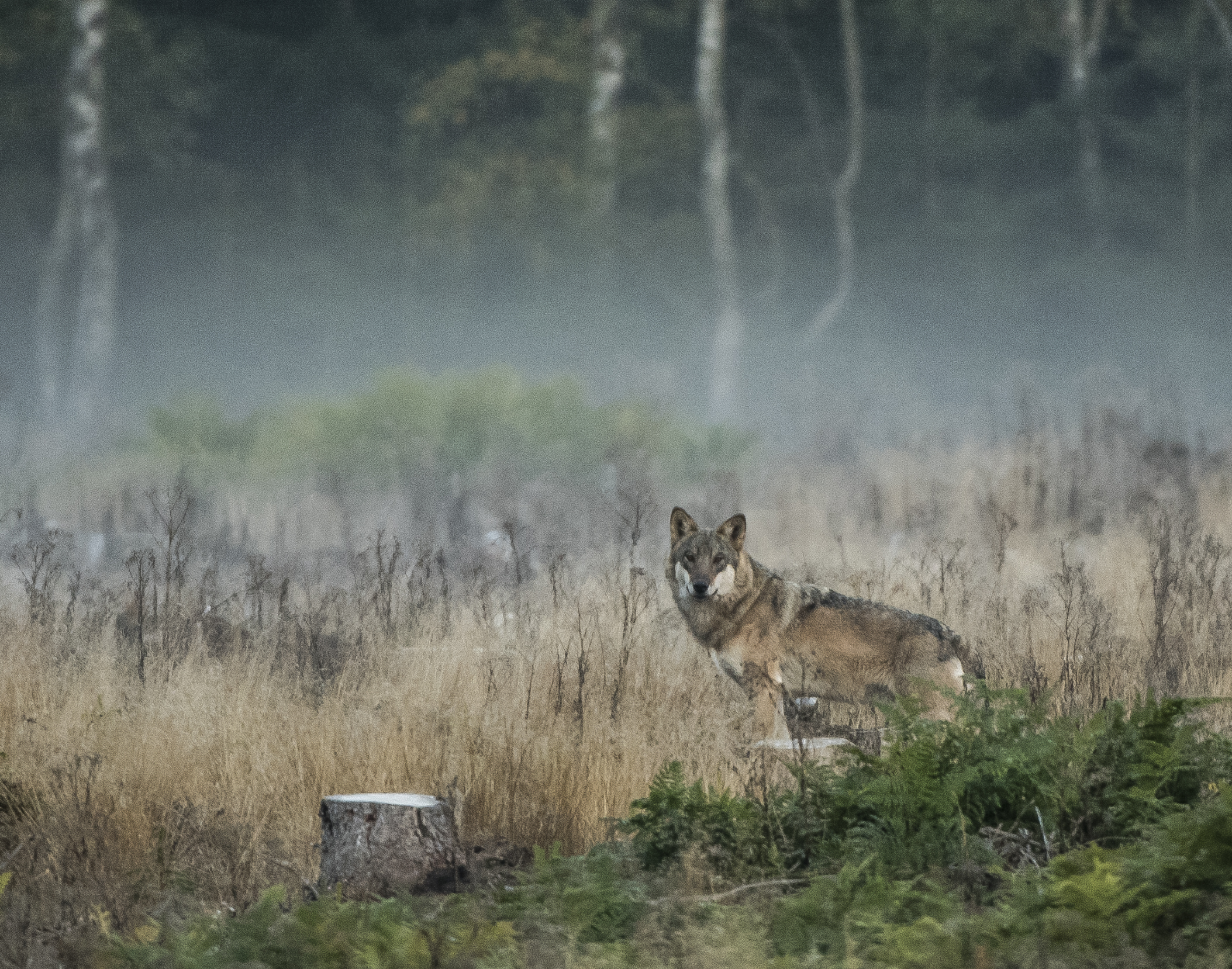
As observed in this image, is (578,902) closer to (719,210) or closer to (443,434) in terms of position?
(443,434)

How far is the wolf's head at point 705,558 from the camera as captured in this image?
710 centimetres

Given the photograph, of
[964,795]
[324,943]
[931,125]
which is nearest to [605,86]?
[931,125]

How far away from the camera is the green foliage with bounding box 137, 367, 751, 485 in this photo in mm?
17391

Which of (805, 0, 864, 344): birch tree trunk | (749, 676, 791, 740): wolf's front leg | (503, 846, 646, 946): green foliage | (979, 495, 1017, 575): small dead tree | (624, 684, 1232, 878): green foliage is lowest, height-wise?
(749, 676, 791, 740): wolf's front leg

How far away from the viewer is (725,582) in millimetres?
7160

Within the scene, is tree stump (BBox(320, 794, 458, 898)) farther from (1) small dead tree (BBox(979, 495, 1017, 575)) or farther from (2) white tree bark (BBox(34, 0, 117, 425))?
(2) white tree bark (BBox(34, 0, 117, 425))

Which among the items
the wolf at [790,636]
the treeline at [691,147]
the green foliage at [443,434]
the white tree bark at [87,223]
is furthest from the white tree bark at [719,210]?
the wolf at [790,636]

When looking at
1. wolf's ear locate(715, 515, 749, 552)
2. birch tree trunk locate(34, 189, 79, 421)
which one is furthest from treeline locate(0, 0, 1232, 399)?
wolf's ear locate(715, 515, 749, 552)

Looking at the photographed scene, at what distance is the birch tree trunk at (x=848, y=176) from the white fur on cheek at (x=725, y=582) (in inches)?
1039

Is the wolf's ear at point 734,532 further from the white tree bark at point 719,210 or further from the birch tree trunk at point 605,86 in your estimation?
the birch tree trunk at point 605,86

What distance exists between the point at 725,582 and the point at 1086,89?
30.8 meters

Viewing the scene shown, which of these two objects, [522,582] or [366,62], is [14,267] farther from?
[522,582]

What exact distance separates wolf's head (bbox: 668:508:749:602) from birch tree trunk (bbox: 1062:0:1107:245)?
29006 mm

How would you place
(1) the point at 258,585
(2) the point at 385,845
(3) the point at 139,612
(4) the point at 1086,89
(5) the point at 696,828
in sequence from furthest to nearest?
(4) the point at 1086,89 → (1) the point at 258,585 → (3) the point at 139,612 → (2) the point at 385,845 → (5) the point at 696,828
